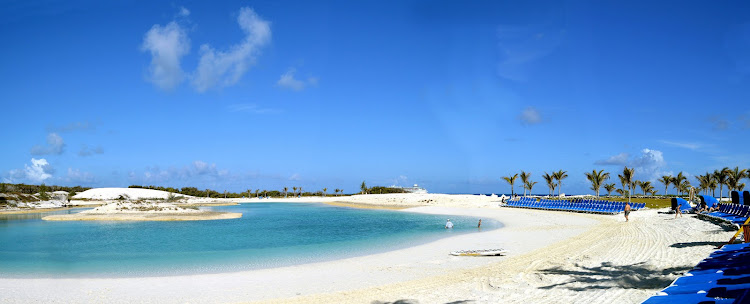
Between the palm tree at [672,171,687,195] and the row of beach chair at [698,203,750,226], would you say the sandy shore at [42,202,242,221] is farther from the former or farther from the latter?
the palm tree at [672,171,687,195]

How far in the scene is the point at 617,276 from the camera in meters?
11.0

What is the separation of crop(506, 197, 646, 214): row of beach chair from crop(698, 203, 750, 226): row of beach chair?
37.1ft

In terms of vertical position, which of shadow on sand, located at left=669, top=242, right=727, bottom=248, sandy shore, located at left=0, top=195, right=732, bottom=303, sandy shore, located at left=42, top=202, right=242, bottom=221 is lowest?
sandy shore, located at left=42, top=202, right=242, bottom=221

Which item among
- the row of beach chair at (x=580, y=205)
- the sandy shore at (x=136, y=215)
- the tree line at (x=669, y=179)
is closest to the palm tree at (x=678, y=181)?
the tree line at (x=669, y=179)

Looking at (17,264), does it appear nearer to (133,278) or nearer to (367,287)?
(133,278)

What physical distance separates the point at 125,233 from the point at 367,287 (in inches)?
941

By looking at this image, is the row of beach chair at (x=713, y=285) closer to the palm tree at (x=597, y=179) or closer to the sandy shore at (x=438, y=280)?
the sandy shore at (x=438, y=280)

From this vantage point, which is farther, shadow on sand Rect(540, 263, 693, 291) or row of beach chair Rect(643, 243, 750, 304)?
shadow on sand Rect(540, 263, 693, 291)

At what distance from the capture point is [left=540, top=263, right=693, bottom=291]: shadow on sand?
9.95m

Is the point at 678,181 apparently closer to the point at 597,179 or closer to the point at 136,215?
the point at 597,179

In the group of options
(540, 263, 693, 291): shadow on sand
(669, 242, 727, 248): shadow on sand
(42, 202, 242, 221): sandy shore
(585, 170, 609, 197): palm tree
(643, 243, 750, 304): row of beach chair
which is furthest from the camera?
(585, 170, 609, 197): palm tree

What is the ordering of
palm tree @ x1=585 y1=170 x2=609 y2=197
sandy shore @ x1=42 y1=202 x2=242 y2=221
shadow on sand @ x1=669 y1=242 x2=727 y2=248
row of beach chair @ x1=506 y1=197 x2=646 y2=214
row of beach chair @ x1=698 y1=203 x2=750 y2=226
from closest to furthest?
shadow on sand @ x1=669 y1=242 x2=727 y2=248 < row of beach chair @ x1=698 y1=203 x2=750 y2=226 < row of beach chair @ x1=506 y1=197 x2=646 y2=214 < sandy shore @ x1=42 y1=202 x2=242 y2=221 < palm tree @ x1=585 y1=170 x2=609 y2=197

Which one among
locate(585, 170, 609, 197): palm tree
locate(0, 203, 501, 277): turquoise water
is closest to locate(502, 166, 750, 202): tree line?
locate(585, 170, 609, 197): palm tree

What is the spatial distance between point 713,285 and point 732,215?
2070 centimetres
